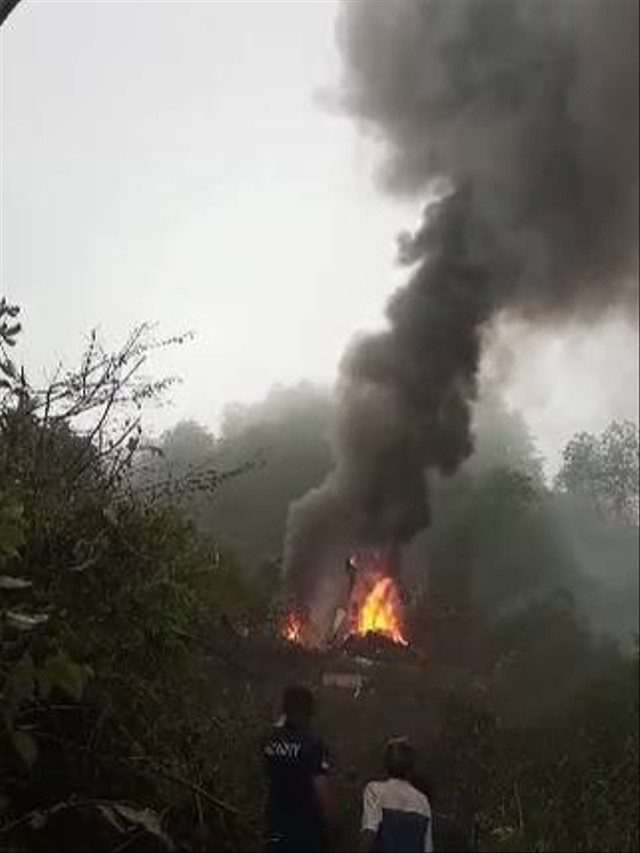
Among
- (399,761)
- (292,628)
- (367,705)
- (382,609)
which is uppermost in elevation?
(382,609)

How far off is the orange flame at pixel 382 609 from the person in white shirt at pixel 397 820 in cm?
2219

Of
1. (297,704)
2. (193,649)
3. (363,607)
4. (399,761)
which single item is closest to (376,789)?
(399,761)

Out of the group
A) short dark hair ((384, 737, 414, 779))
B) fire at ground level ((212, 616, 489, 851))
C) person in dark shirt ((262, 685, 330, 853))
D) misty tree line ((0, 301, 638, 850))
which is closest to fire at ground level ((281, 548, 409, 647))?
misty tree line ((0, 301, 638, 850))

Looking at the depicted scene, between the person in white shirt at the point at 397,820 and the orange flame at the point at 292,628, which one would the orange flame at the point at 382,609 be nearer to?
the orange flame at the point at 292,628

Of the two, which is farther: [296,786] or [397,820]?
[296,786]

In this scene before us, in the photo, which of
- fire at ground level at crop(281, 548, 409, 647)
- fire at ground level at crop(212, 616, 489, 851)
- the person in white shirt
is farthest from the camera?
fire at ground level at crop(281, 548, 409, 647)

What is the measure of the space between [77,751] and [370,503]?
73.4 ft

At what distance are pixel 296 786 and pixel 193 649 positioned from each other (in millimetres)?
2593

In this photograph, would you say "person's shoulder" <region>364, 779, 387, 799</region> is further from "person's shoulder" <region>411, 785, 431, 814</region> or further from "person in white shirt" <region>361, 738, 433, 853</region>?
"person's shoulder" <region>411, 785, 431, 814</region>

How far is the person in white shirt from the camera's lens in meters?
4.33

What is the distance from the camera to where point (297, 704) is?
15.4 feet

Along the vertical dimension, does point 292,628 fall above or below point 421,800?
above

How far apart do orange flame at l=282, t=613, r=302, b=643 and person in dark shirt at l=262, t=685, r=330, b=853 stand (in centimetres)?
1844

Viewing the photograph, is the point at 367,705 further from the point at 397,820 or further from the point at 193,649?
the point at 397,820
